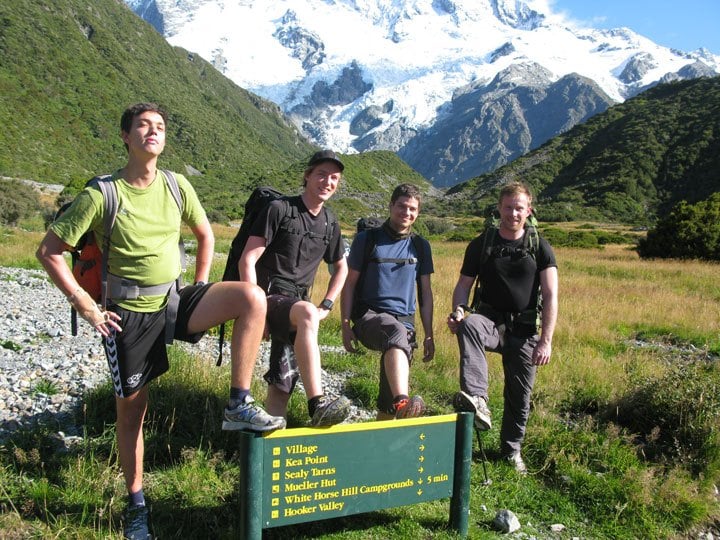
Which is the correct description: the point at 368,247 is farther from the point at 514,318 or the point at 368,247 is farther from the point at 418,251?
the point at 514,318

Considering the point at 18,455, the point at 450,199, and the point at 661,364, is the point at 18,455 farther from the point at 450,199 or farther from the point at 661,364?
the point at 450,199

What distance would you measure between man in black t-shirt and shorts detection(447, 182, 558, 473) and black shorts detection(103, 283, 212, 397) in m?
2.09

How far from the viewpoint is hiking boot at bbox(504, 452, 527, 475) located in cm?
457

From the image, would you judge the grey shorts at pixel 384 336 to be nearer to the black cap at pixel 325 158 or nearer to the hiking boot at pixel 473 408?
the hiking boot at pixel 473 408

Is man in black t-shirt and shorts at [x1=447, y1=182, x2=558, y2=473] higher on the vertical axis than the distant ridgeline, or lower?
lower

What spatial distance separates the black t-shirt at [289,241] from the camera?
4.06 metres

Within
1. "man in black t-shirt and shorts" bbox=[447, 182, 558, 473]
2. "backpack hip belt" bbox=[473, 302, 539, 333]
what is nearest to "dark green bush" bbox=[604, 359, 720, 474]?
"man in black t-shirt and shorts" bbox=[447, 182, 558, 473]

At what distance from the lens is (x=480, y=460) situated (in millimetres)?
4676

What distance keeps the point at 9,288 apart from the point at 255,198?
8.08m

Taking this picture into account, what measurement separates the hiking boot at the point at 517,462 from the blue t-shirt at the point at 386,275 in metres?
1.50

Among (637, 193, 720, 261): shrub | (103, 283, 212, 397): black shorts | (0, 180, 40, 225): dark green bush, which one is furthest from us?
(0, 180, 40, 225): dark green bush

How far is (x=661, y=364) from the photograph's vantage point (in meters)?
6.95

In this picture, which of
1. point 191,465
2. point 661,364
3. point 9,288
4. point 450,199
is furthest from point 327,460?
point 450,199

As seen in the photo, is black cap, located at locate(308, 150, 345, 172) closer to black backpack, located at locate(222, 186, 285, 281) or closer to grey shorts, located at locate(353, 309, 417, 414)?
black backpack, located at locate(222, 186, 285, 281)
